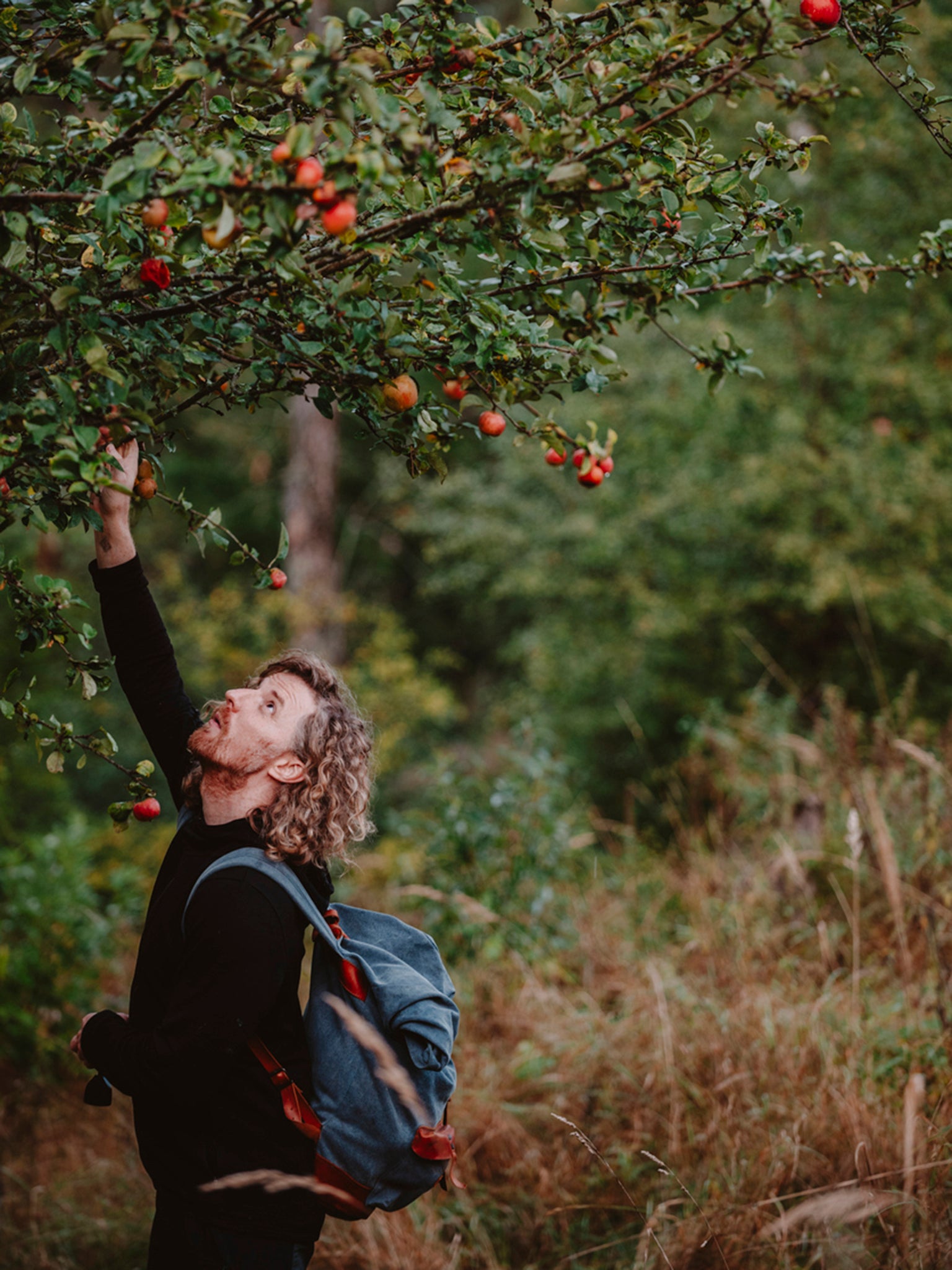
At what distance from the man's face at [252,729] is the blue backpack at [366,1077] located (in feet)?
0.57

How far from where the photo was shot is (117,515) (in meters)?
1.65

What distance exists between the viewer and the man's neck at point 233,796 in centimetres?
169

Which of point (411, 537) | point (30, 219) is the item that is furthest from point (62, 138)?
point (411, 537)

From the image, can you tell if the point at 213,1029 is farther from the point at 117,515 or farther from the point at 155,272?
the point at 155,272

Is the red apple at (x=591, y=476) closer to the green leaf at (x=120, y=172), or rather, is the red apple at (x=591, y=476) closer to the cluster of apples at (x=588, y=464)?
the cluster of apples at (x=588, y=464)

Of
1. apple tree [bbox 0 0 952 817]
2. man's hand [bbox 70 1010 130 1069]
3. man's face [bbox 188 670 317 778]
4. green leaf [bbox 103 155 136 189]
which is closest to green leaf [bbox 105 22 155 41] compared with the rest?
apple tree [bbox 0 0 952 817]

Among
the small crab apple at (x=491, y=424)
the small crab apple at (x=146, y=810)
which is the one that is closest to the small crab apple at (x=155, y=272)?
the small crab apple at (x=491, y=424)

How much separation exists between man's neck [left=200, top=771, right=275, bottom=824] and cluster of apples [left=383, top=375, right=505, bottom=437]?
0.70 meters

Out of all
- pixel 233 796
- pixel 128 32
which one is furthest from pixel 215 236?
pixel 233 796

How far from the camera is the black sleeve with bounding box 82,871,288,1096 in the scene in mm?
1474

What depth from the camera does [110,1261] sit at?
8.55ft

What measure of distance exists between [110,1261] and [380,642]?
5636mm

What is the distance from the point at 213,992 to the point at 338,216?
114cm

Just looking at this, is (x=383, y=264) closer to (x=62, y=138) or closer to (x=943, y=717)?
(x=62, y=138)
